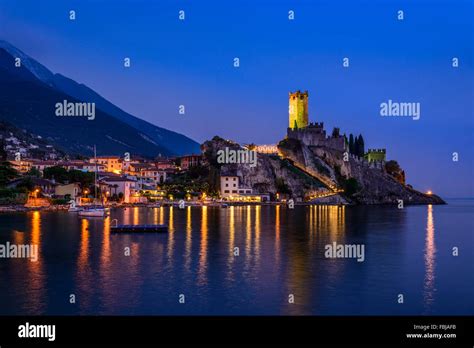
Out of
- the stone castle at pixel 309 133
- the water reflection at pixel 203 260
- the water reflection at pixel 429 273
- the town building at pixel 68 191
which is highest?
the stone castle at pixel 309 133

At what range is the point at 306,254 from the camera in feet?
124

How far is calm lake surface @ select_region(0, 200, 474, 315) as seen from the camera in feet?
75.8

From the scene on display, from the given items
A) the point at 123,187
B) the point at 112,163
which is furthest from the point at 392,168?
the point at 123,187

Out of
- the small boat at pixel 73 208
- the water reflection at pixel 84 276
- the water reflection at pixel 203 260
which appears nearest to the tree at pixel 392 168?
the small boat at pixel 73 208

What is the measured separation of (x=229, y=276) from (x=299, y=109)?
128781mm

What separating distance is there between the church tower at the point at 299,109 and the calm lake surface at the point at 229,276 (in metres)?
106

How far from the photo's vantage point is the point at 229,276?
96.1ft

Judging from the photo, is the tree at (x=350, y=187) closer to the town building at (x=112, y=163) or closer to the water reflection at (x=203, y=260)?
the town building at (x=112, y=163)

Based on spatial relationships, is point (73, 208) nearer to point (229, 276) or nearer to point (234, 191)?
point (234, 191)

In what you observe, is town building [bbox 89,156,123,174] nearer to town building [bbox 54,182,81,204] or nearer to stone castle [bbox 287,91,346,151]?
town building [bbox 54,182,81,204]

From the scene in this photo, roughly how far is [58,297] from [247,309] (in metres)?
8.58

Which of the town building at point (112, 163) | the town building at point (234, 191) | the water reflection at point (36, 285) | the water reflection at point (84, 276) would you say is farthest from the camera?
the town building at point (112, 163)

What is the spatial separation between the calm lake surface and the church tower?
348 feet

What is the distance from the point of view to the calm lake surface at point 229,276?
75.8 ft
